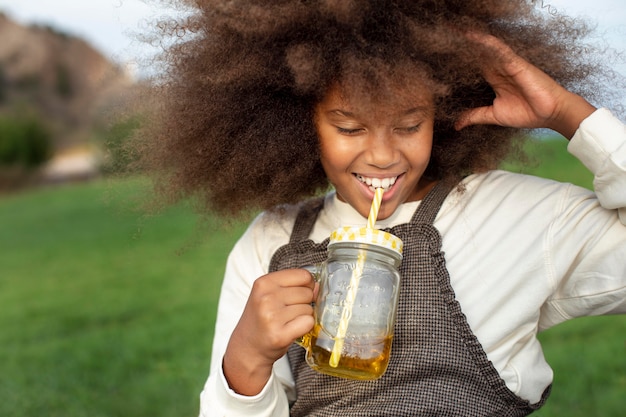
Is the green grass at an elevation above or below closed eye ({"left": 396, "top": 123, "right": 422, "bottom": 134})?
below

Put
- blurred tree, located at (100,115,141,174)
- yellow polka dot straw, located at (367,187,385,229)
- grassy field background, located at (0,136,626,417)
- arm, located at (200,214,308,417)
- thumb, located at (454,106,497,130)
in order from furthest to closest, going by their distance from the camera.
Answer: grassy field background, located at (0,136,626,417) < blurred tree, located at (100,115,141,174) < thumb, located at (454,106,497,130) < arm, located at (200,214,308,417) < yellow polka dot straw, located at (367,187,385,229)

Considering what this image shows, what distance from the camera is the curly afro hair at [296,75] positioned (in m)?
1.91

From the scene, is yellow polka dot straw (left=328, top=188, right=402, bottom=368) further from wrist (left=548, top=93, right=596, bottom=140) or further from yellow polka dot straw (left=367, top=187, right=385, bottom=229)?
wrist (left=548, top=93, right=596, bottom=140)

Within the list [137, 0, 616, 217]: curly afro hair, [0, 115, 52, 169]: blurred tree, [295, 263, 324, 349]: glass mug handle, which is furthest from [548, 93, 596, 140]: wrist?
[0, 115, 52, 169]: blurred tree

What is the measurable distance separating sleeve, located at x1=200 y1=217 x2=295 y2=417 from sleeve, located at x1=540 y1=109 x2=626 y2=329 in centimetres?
77

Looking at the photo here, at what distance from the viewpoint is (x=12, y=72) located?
5138cm

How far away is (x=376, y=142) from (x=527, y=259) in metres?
0.50

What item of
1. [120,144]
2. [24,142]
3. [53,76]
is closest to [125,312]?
[120,144]

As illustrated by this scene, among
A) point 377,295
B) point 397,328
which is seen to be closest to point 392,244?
point 377,295

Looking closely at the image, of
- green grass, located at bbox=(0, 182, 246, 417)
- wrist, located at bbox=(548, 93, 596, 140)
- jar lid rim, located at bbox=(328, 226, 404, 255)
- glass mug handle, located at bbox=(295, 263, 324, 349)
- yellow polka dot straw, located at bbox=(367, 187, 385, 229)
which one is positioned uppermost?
wrist, located at bbox=(548, 93, 596, 140)

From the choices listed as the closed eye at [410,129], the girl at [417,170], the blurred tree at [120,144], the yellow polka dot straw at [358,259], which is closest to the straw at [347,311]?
the yellow polka dot straw at [358,259]

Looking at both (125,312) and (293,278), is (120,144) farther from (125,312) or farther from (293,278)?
(125,312)

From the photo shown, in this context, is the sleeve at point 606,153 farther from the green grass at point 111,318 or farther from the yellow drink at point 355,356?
the green grass at point 111,318

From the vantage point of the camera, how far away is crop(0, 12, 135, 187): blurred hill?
4728 cm
